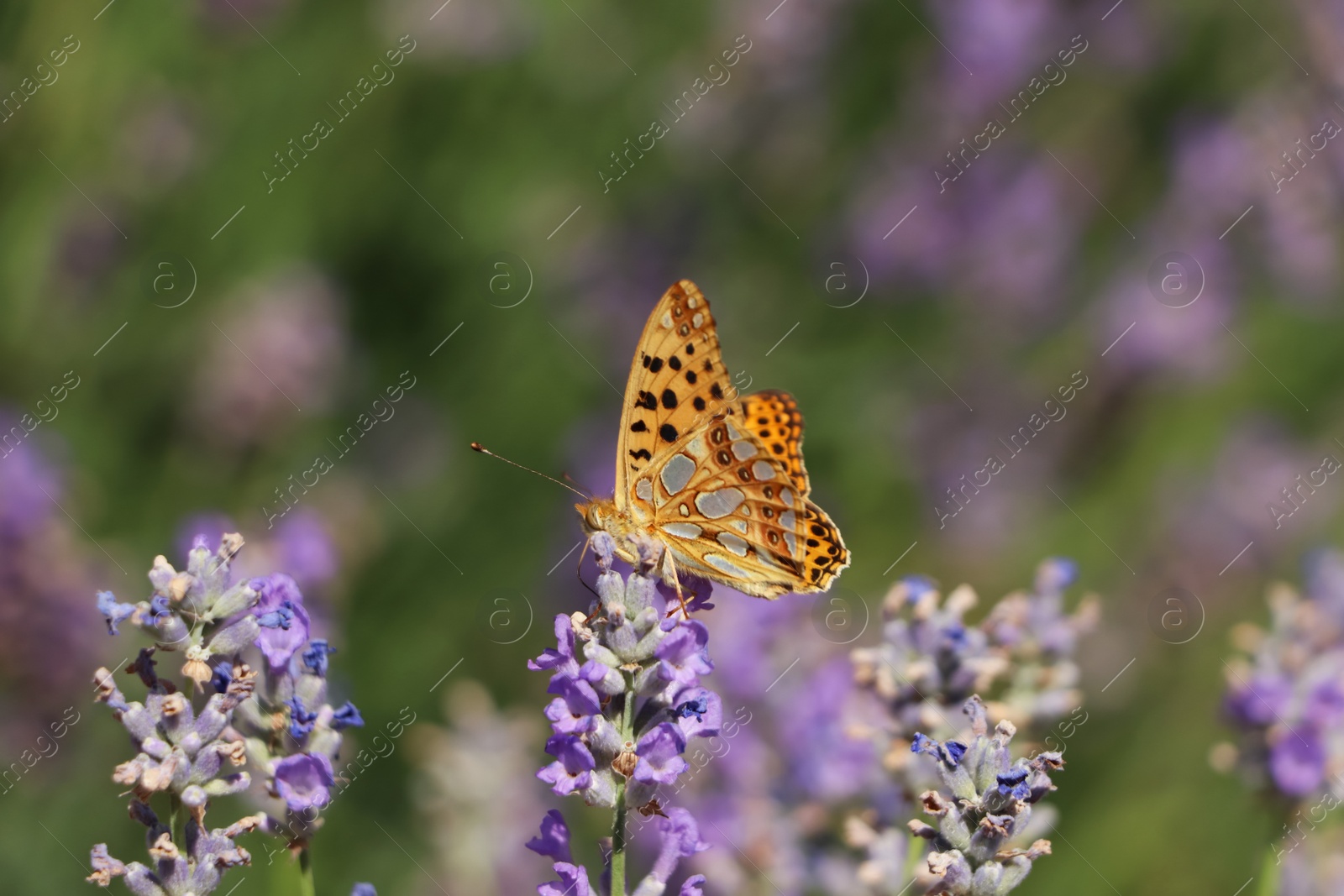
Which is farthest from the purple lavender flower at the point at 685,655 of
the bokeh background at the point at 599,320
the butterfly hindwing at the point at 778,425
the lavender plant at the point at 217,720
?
the bokeh background at the point at 599,320

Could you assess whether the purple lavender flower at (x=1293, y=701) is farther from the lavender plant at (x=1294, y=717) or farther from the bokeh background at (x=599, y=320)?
the bokeh background at (x=599, y=320)

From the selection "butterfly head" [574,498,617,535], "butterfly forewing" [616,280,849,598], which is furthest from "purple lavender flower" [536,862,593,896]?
"butterfly forewing" [616,280,849,598]

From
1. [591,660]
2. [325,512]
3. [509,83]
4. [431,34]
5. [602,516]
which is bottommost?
[591,660]

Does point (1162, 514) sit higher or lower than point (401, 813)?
lower

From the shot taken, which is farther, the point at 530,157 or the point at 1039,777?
the point at 530,157

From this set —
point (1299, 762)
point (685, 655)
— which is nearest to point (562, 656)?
point (685, 655)

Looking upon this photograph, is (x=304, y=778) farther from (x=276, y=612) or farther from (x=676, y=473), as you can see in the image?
(x=676, y=473)

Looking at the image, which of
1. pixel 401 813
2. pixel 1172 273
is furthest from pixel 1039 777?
pixel 1172 273

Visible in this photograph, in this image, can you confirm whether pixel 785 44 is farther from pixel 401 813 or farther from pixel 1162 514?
pixel 401 813
